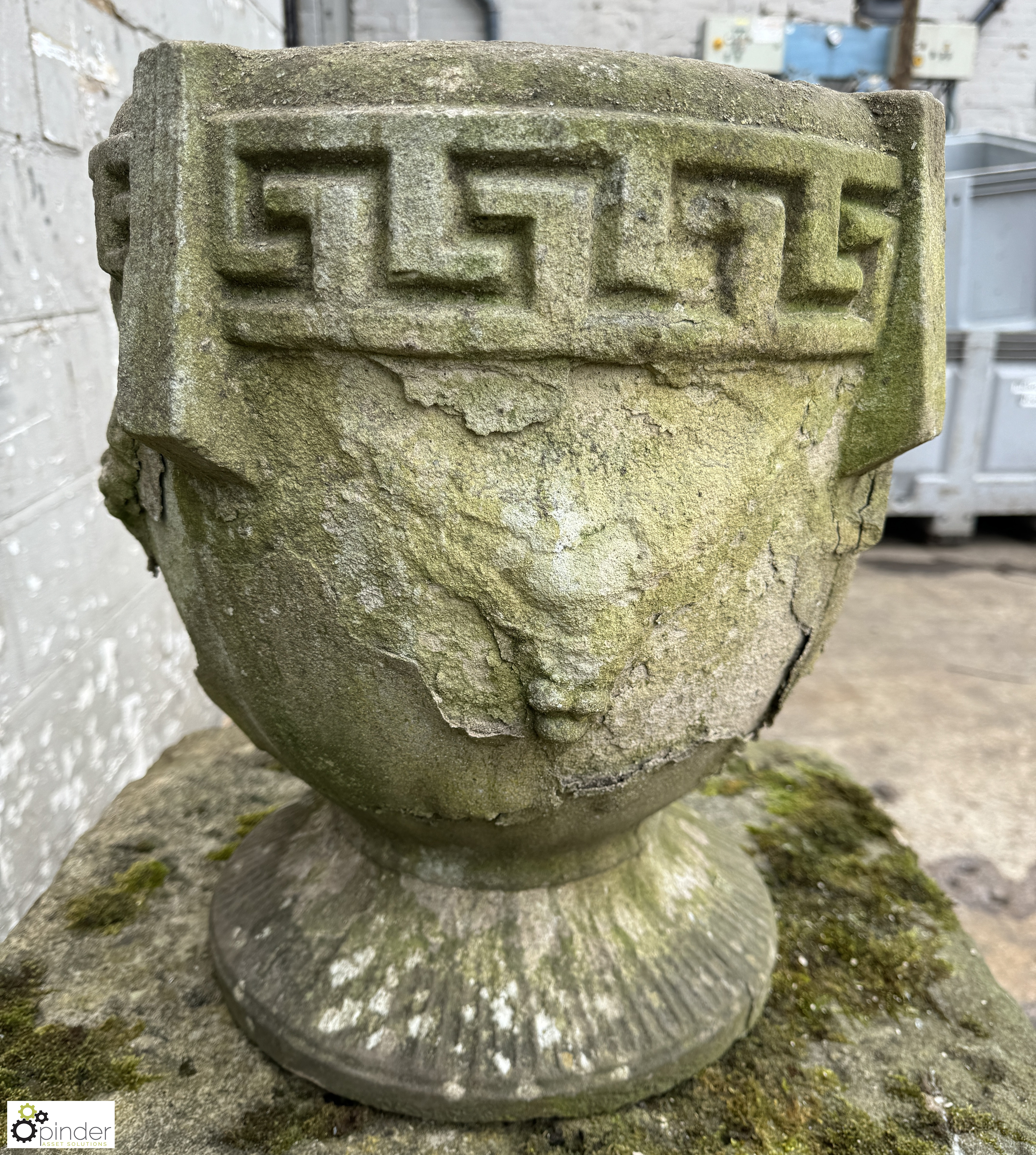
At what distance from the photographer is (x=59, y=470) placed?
169 centimetres

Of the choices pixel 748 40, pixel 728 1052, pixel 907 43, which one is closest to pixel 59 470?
pixel 728 1052

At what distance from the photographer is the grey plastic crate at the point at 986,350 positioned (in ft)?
13.0

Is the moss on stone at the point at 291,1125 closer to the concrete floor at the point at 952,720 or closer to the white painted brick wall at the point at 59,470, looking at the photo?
the white painted brick wall at the point at 59,470

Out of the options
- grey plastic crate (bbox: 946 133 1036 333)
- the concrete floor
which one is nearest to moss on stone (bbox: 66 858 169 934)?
the concrete floor

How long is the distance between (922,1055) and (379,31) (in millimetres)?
5702

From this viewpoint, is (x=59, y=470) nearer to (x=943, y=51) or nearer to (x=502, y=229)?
(x=502, y=229)

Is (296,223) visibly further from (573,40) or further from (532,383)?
(573,40)

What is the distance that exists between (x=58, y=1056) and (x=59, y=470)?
103 centimetres

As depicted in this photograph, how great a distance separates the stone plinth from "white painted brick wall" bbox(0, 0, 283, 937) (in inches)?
5.2

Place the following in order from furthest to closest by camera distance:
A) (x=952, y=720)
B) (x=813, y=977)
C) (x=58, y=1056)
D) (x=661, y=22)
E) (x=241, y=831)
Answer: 1. (x=661, y=22)
2. (x=952, y=720)
3. (x=241, y=831)
4. (x=813, y=977)
5. (x=58, y=1056)

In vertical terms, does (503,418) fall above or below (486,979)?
above

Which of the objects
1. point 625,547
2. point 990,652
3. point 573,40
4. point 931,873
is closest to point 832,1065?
point 625,547

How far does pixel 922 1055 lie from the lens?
1245 millimetres

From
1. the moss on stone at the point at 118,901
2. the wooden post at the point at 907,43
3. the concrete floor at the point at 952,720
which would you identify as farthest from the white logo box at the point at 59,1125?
the wooden post at the point at 907,43
